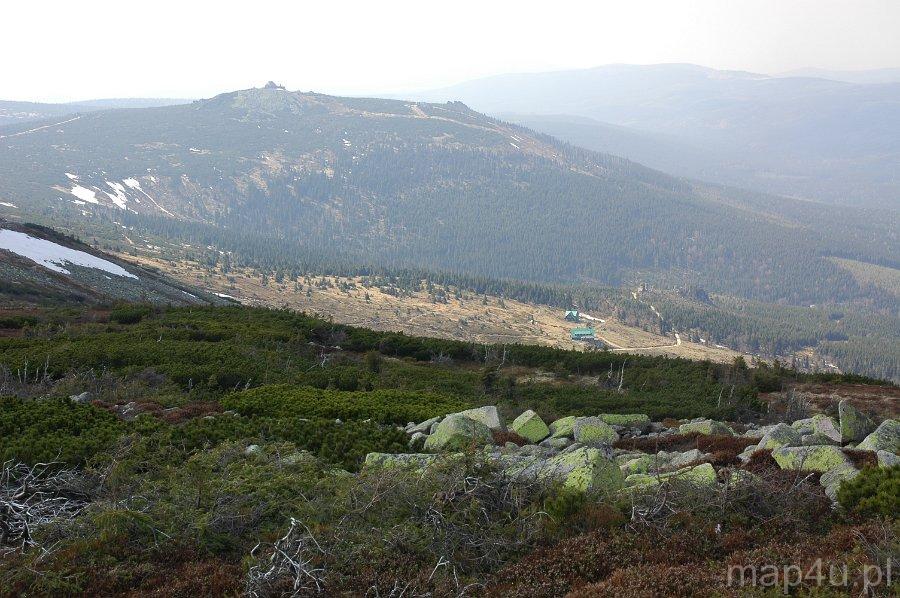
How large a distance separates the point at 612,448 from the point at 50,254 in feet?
201

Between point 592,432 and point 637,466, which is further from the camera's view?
point 592,432

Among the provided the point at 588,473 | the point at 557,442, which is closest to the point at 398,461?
the point at 588,473

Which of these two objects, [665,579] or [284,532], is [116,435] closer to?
[284,532]

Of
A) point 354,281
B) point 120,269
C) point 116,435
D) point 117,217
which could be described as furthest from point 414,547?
point 117,217

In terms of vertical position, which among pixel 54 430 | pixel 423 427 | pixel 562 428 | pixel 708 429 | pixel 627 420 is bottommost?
pixel 627 420

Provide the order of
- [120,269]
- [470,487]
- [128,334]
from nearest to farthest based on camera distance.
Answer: [470,487] → [128,334] → [120,269]

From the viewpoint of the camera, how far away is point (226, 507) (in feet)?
28.3

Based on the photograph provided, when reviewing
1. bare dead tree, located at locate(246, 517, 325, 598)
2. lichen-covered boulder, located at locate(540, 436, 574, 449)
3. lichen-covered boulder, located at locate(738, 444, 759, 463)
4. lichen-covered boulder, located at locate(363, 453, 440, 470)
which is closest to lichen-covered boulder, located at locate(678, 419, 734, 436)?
lichen-covered boulder, located at locate(738, 444, 759, 463)

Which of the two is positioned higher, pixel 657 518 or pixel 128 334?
pixel 657 518

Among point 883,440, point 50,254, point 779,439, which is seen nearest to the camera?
point 883,440

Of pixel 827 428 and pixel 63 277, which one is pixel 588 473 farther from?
pixel 63 277

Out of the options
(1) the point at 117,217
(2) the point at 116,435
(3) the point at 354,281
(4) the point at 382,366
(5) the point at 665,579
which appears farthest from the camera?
(1) the point at 117,217

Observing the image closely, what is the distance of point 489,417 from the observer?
1641cm

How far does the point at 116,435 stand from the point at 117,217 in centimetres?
18211
